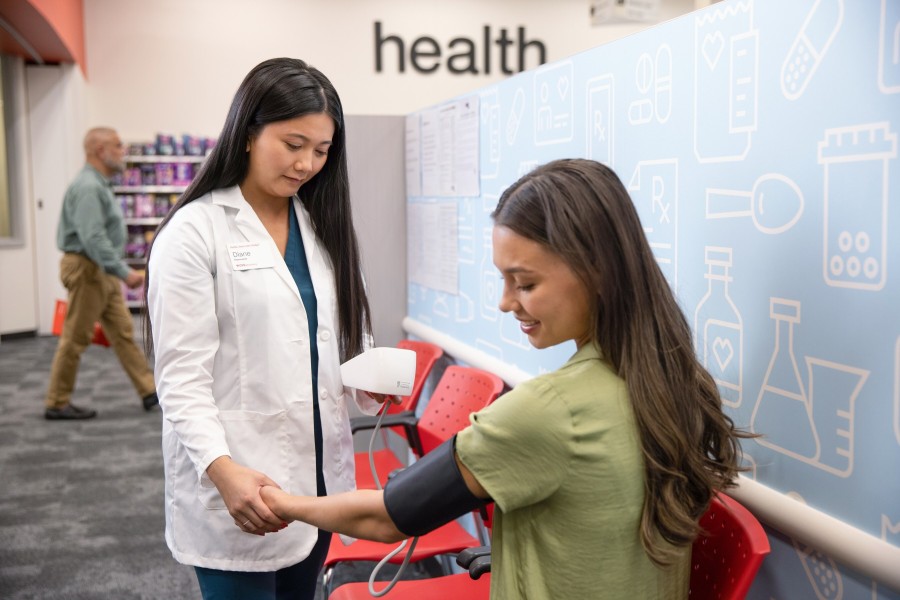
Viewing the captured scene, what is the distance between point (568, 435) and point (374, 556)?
1.39 meters

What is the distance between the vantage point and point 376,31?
1058 centimetres

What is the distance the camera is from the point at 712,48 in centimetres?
161

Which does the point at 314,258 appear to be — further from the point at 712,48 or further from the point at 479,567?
the point at 712,48

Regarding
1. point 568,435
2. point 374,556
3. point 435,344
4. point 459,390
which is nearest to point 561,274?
point 568,435

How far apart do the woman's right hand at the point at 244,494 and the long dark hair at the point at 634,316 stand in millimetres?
655

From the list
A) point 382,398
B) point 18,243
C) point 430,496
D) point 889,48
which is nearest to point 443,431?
point 382,398

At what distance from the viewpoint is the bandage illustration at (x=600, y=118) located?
79.4 inches

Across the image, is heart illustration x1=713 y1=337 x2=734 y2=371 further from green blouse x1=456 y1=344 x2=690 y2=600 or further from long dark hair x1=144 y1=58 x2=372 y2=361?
long dark hair x1=144 y1=58 x2=372 y2=361

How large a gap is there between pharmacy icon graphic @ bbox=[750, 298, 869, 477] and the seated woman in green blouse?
11.9 inches

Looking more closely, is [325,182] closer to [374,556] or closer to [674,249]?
[674,249]

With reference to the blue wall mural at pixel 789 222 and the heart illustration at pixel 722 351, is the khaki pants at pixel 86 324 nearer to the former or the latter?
the blue wall mural at pixel 789 222

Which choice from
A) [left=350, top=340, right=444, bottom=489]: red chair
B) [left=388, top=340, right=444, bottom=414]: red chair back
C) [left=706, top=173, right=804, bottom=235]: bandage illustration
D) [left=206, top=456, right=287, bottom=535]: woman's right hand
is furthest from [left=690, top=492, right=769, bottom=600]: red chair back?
[left=388, top=340, right=444, bottom=414]: red chair back

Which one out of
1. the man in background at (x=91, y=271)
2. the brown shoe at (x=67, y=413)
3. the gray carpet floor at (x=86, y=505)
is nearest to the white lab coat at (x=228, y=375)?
the gray carpet floor at (x=86, y=505)

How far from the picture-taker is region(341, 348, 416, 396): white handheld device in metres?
1.67
